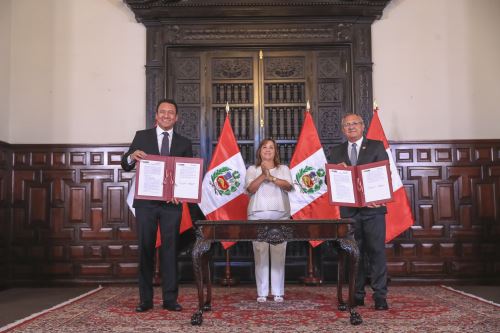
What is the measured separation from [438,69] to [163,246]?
4.00 metres

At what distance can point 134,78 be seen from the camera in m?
6.09

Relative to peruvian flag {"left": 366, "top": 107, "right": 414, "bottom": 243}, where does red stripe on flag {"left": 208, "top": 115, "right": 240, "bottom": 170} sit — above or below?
above

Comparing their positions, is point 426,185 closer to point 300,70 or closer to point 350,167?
point 300,70

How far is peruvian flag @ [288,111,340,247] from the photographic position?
5.36 metres

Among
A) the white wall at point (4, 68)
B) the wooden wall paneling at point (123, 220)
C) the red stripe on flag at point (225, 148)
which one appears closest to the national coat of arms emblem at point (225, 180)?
the red stripe on flag at point (225, 148)

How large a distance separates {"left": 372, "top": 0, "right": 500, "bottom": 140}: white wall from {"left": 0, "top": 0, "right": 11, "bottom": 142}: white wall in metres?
4.36

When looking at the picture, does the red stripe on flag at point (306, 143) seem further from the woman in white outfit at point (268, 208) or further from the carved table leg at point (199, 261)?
the carved table leg at point (199, 261)

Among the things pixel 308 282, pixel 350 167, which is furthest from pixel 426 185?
pixel 350 167

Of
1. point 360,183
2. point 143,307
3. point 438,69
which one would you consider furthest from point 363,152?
point 438,69

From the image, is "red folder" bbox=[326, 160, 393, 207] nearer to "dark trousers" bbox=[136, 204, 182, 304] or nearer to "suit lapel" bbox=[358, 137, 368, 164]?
"suit lapel" bbox=[358, 137, 368, 164]

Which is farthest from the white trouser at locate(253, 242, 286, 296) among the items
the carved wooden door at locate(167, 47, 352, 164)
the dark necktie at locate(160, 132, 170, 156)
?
the carved wooden door at locate(167, 47, 352, 164)

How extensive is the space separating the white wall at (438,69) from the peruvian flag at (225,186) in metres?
1.89

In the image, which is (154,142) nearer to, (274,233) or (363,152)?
(274,233)

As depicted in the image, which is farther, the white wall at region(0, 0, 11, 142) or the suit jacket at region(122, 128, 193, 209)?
the white wall at region(0, 0, 11, 142)
